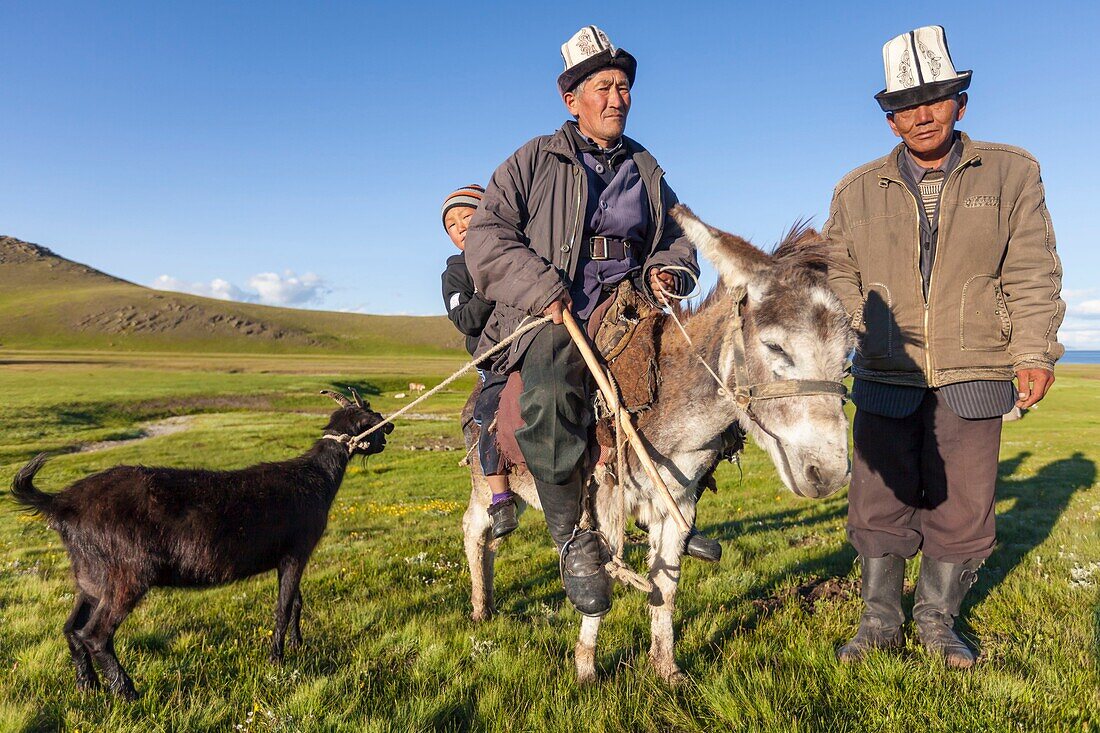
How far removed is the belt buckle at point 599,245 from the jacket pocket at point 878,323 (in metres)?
2.14

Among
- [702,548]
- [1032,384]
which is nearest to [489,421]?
[702,548]

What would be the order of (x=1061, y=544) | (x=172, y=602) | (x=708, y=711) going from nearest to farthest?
(x=708, y=711), (x=172, y=602), (x=1061, y=544)

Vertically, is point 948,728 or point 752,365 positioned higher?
point 752,365

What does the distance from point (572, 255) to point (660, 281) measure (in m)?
0.72

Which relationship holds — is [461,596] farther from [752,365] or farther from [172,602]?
[752,365]

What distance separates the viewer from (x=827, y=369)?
3309mm

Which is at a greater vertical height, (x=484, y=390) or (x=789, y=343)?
(x=789, y=343)

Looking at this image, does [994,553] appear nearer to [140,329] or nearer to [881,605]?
[881,605]

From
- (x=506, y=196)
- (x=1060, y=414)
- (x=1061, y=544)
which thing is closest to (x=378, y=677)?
(x=506, y=196)

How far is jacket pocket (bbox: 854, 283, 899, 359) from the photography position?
4727 mm

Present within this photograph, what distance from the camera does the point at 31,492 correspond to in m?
4.89

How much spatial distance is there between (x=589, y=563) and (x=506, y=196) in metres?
2.65

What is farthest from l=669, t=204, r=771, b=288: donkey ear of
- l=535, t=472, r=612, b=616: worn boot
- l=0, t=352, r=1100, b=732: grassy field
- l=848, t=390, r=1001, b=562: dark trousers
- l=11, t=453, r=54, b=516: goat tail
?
l=11, t=453, r=54, b=516: goat tail

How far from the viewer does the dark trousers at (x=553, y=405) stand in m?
3.90
